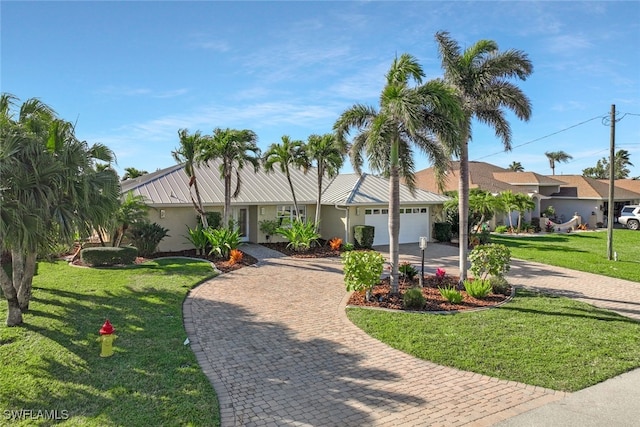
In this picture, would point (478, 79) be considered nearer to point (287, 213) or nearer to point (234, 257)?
point (234, 257)

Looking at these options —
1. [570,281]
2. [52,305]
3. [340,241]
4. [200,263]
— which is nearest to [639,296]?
[570,281]

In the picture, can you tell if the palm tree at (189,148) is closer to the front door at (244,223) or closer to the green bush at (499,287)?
the front door at (244,223)

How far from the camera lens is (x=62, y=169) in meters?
8.45

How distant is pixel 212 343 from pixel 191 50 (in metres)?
9.05

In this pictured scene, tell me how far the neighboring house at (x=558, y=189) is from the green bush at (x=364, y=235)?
17.0 metres

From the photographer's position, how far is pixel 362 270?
10.6m

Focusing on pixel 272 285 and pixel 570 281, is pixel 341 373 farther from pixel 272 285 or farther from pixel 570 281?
pixel 570 281

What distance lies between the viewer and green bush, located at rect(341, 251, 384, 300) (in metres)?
10.6

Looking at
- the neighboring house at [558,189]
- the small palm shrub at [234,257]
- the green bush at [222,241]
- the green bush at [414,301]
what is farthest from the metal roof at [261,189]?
the neighboring house at [558,189]

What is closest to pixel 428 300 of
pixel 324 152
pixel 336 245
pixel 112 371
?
pixel 112 371

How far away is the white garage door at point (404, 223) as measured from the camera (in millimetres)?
22703

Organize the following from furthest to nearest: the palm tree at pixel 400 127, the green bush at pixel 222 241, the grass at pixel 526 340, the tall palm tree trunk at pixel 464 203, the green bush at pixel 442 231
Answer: the green bush at pixel 442 231, the green bush at pixel 222 241, the tall palm tree trunk at pixel 464 203, the palm tree at pixel 400 127, the grass at pixel 526 340

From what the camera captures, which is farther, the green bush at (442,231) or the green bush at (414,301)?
the green bush at (442,231)

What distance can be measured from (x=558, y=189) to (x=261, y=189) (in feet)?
106
